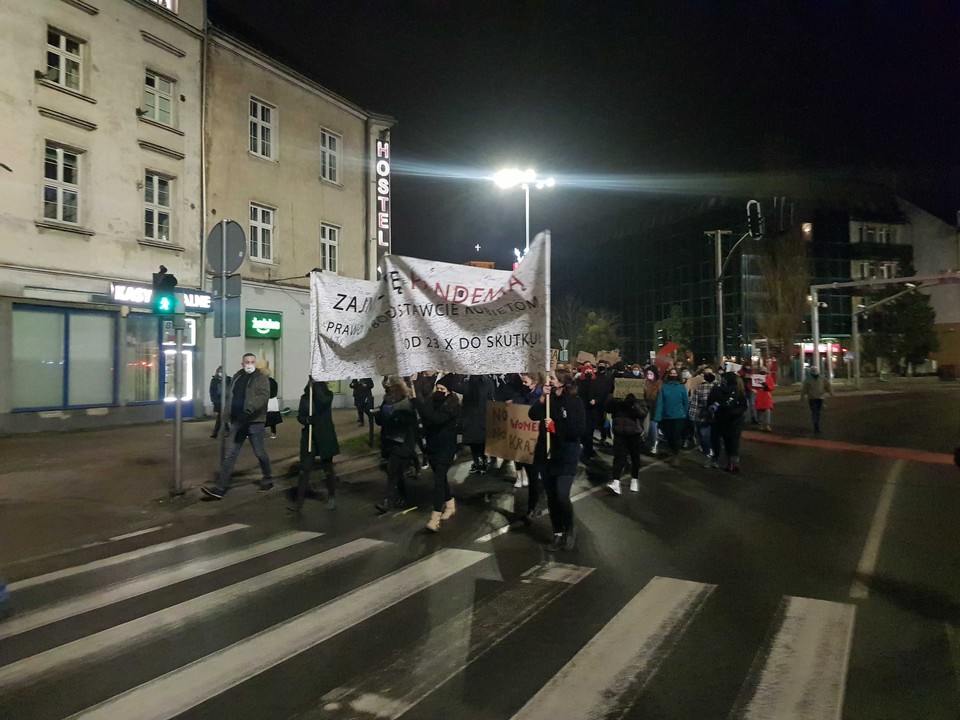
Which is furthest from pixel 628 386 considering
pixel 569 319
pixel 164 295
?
pixel 569 319

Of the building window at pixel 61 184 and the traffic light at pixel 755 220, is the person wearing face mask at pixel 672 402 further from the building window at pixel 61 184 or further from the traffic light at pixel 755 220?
the building window at pixel 61 184

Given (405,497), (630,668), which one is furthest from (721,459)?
(630,668)

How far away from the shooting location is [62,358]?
55.5 feet

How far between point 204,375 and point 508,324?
15.2 metres

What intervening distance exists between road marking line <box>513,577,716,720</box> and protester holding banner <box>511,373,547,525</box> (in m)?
1.88

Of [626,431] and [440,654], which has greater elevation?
[626,431]

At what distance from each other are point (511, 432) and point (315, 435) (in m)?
2.57

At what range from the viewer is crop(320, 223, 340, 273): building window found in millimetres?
24750

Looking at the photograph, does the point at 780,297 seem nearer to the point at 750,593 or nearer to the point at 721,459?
the point at 721,459

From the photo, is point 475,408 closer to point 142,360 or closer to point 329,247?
point 142,360

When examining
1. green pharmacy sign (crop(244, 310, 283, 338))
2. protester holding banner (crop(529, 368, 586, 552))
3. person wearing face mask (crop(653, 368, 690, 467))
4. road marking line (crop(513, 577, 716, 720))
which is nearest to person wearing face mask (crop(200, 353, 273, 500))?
protester holding banner (crop(529, 368, 586, 552))

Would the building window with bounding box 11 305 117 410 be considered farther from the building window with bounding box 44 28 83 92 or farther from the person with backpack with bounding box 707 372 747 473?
the person with backpack with bounding box 707 372 747 473

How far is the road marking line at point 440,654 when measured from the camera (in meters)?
3.79

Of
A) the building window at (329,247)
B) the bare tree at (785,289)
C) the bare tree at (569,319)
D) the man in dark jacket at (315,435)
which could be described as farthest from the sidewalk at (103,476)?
the bare tree at (569,319)
